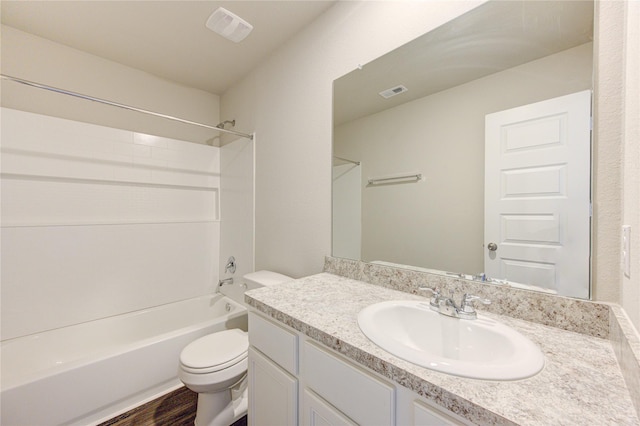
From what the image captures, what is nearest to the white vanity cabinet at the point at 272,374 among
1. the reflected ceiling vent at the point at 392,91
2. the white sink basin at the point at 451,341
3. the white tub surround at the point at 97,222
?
the white sink basin at the point at 451,341

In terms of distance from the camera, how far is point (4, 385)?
1.23 metres

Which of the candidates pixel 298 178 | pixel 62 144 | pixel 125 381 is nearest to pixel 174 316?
pixel 125 381

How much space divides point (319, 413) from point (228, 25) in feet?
7.07

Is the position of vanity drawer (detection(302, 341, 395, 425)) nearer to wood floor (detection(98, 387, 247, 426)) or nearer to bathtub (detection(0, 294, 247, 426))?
wood floor (detection(98, 387, 247, 426))

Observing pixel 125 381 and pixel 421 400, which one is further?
pixel 125 381

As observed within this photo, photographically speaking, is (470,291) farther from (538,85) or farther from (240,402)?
(240,402)

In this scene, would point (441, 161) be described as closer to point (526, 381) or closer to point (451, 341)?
point (451, 341)

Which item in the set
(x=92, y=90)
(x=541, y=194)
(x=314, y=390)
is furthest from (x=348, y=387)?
(x=92, y=90)

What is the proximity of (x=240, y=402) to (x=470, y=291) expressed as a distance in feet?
5.05

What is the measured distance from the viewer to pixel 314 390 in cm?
82

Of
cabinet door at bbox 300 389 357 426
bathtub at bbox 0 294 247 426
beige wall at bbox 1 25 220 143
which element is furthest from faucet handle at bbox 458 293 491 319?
beige wall at bbox 1 25 220 143

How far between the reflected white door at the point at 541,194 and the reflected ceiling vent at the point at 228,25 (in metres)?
1.62

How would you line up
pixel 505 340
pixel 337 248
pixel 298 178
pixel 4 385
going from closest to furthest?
1. pixel 505 340
2. pixel 4 385
3. pixel 337 248
4. pixel 298 178

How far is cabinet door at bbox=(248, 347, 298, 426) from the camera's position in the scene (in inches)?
35.3
